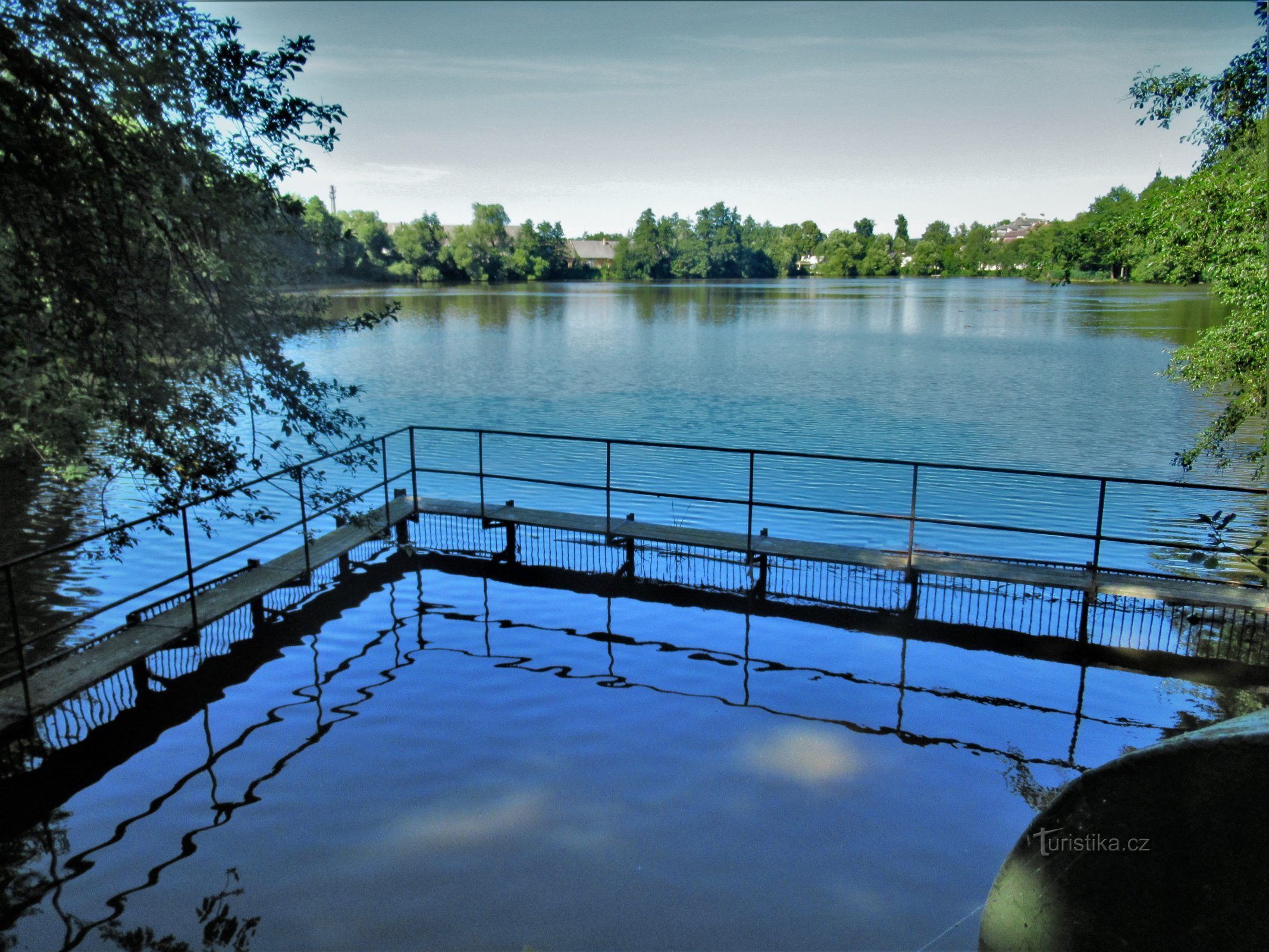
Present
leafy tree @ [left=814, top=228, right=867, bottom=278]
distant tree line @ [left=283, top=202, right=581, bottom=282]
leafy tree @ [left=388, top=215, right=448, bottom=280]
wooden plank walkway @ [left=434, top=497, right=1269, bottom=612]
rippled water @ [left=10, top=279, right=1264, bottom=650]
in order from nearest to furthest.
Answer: wooden plank walkway @ [left=434, top=497, right=1269, bottom=612] → rippled water @ [left=10, top=279, right=1264, bottom=650] → distant tree line @ [left=283, top=202, right=581, bottom=282] → leafy tree @ [left=388, top=215, right=448, bottom=280] → leafy tree @ [left=814, top=228, right=867, bottom=278]

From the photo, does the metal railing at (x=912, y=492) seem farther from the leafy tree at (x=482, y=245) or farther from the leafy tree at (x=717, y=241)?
the leafy tree at (x=717, y=241)

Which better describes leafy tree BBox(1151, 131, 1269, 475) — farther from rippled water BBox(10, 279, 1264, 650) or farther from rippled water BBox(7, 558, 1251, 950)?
rippled water BBox(7, 558, 1251, 950)

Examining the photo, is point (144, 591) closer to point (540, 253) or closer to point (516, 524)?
point (516, 524)

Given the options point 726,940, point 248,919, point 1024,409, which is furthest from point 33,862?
point 1024,409

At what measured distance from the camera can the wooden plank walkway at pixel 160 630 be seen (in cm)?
585

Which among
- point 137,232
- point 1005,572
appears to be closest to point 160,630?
point 137,232

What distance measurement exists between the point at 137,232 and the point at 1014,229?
201 meters

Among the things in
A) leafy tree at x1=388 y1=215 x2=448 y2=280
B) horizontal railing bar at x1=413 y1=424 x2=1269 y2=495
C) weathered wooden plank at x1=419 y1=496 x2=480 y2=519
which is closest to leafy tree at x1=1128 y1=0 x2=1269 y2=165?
horizontal railing bar at x1=413 y1=424 x2=1269 y2=495

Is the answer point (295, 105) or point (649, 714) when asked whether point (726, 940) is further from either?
point (295, 105)

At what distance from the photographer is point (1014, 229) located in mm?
181625

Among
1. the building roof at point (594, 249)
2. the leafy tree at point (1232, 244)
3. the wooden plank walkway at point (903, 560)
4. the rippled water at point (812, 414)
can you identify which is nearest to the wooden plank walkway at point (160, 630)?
the wooden plank walkway at point (903, 560)

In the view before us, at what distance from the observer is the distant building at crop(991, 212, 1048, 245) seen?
163 metres

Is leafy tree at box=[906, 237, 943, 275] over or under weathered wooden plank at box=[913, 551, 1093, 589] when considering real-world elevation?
over

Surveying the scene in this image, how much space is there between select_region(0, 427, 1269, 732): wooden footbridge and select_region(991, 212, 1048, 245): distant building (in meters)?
163
